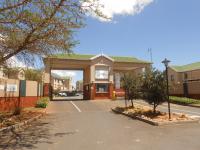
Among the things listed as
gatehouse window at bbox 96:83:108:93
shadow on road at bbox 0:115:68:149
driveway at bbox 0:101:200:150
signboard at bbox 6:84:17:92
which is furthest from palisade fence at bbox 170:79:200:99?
shadow on road at bbox 0:115:68:149

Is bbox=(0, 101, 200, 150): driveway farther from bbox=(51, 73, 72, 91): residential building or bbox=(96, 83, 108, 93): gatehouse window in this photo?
bbox=(51, 73, 72, 91): residential building

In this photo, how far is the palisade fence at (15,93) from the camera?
19781 mm

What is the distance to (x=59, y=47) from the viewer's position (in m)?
13.5

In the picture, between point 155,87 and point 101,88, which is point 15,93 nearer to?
point 155,87

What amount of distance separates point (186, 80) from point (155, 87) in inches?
1079

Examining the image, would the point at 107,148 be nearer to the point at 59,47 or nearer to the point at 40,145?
the point at 40,145

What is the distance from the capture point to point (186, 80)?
41562 mm

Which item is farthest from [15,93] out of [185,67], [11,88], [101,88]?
[185,67]

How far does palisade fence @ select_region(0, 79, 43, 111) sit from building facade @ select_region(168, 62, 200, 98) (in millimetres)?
21315

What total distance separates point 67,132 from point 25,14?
592 centimetres

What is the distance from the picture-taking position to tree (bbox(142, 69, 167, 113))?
16.6 m

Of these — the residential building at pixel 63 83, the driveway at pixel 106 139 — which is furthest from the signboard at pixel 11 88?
the residential building at pixel 63 83

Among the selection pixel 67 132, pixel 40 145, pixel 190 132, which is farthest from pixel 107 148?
pixel 190 132

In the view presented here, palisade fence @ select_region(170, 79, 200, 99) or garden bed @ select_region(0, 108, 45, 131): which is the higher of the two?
palisade fence @ select_region(170, 79, 200, 99)
